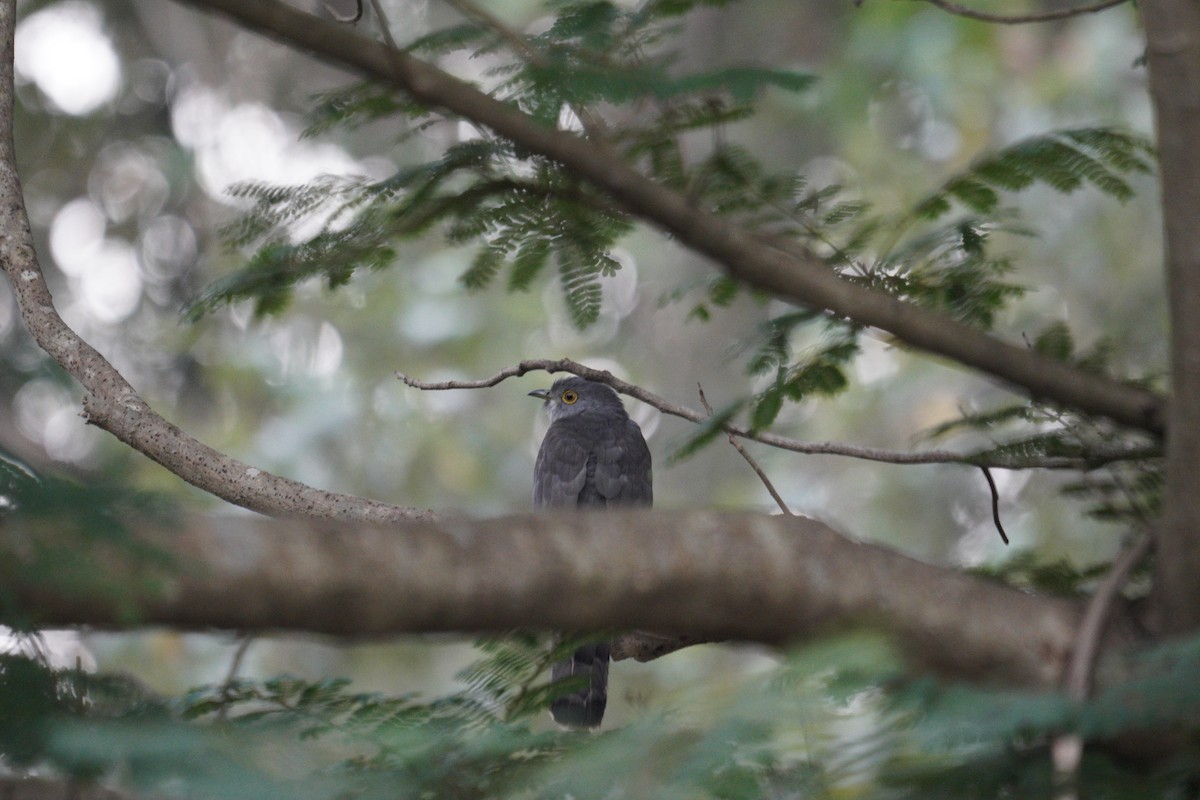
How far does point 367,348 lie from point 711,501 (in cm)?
416

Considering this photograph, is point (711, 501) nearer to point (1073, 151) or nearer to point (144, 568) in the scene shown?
point (1073, 151)

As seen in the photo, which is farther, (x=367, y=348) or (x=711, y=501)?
(x=367, y=348)

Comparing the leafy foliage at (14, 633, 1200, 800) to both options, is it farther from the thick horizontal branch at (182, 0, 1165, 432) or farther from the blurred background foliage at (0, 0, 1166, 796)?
the blurred background foliage at (0, 0, 1166, 796)

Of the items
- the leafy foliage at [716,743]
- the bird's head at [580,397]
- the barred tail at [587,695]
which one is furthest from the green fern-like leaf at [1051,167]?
the bird's head at [580,397]

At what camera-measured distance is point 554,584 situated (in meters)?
1.79

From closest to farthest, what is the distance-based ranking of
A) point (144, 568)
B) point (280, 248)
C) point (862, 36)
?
point (144, 568)
point (280, 248)
point (862, 36)

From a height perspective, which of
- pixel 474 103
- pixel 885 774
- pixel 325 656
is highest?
pixel 325 656

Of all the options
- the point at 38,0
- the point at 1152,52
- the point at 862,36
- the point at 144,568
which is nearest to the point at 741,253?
the point at 1152,52

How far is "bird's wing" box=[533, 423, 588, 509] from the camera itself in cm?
518

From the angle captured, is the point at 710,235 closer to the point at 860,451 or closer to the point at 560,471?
the point at 860,451

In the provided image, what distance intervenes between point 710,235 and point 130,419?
79.0 inches

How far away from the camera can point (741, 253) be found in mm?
2090

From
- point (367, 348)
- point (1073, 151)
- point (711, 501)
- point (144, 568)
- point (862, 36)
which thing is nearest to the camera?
point (144, 568)

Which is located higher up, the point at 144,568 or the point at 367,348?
the point at 367,348
